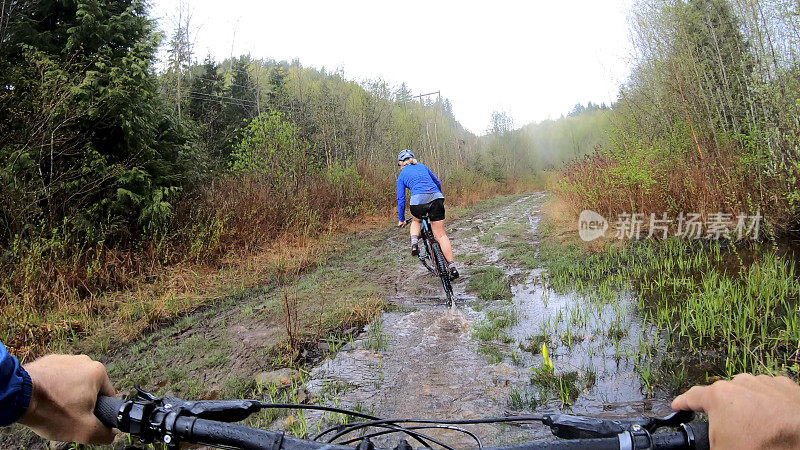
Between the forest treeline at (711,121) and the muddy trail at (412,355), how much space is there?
11.0 feet

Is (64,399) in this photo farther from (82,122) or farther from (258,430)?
(82,122)

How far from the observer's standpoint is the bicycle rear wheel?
6266 millimetres

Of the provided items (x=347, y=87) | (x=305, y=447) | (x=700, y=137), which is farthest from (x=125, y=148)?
(x=347, y=87)

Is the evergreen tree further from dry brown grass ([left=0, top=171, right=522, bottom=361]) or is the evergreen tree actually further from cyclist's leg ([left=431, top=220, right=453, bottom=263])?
cyclist's leg ([left=431, top=220, right=453, bottom=263])

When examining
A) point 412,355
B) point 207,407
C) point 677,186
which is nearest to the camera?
point 207,407

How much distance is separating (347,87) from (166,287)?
16019mm

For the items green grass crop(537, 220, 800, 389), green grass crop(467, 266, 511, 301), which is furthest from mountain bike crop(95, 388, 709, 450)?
green grass crop(467, 266, 511, 301)

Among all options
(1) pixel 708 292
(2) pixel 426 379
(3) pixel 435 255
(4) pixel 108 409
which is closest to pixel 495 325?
(2) pixel 426 379

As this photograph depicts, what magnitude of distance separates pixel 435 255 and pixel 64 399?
5720mm

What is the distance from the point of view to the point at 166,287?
22.9ft

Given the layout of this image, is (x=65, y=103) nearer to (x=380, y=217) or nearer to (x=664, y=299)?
(x=664, y=299)

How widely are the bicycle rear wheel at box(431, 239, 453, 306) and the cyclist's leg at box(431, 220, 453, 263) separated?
0.32ft

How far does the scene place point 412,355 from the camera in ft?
15.0

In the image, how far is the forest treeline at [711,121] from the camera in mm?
6398
